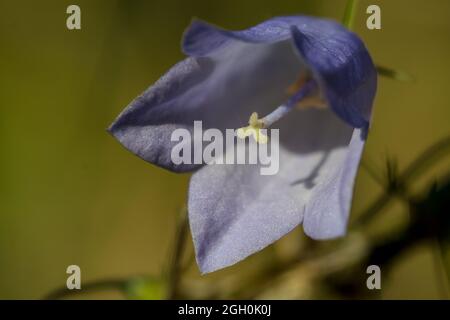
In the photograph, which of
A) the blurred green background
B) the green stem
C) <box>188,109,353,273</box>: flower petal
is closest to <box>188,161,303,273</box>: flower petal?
<box>188,109,353,273</box>: flower petal

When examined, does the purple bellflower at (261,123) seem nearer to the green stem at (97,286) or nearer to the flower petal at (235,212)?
the flower petal at (235,212)

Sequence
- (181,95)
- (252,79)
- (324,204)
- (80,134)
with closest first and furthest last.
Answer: (324,204) < (181,95) < (252,79) < (80,134)

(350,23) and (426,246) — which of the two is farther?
(426,246)

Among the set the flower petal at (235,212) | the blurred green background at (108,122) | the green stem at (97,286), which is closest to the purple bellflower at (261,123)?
the flower petal at (235,212)

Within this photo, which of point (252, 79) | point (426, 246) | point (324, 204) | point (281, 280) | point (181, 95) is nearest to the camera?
point (324, 204)

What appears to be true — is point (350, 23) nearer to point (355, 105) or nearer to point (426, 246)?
point (355, 105)
